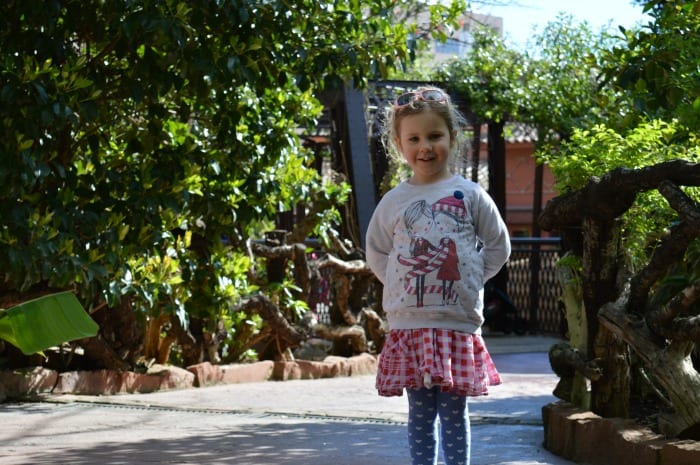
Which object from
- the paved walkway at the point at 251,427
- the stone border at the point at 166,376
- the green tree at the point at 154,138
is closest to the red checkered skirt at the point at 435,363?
the paved walkway at the point at 251,427

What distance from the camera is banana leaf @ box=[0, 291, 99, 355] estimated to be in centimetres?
276

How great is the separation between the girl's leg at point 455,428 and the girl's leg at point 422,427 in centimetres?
7

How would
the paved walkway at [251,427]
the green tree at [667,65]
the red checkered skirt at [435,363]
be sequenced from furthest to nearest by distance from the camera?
the green tree at [667,65]
the paved walkway at [251,427]
the red checkered skirt at [435,363]

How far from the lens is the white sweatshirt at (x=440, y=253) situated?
4199mm

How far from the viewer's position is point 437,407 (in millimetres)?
4277

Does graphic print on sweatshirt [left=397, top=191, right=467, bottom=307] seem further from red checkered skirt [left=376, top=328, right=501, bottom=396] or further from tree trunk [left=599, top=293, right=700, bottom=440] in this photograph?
tree trunk [left=599, top=293, right=700, bottom=440]

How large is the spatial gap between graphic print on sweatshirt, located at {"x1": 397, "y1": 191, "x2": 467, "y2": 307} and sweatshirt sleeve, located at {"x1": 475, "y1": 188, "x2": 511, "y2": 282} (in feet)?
0.28

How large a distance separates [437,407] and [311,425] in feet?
10.1

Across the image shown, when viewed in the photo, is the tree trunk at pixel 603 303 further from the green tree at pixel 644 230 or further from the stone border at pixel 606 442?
the stone border at pixel 606 442

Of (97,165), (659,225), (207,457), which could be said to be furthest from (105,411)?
(659,225)

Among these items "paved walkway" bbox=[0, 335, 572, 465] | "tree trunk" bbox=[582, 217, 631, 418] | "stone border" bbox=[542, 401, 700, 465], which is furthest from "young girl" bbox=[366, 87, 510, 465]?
"tree trunk" bbox=[582, 217, 631, 418]

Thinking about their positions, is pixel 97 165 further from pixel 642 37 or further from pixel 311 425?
pixel 642 37

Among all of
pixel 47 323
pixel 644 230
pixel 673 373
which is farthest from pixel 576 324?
pixel 47 323

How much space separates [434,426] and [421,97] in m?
1.23
